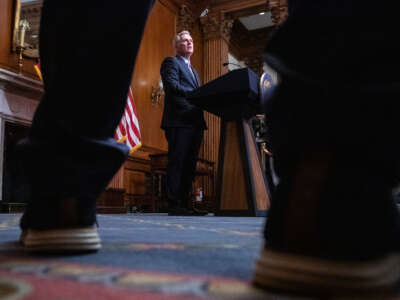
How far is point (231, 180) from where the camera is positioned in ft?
6.80

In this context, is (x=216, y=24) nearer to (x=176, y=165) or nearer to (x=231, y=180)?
(x=176, y=165)

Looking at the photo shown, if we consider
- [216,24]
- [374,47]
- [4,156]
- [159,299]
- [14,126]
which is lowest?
[159,299]

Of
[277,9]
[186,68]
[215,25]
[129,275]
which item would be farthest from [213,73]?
[129,275]

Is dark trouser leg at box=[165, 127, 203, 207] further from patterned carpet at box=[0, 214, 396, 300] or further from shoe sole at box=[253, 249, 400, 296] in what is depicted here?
shoe sole at box=[253, 249, 400, 296]

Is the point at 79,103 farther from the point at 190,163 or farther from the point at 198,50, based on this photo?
the point at 198,50

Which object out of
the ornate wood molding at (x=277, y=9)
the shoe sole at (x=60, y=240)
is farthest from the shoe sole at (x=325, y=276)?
the ornate wood molding at (x=277, y=9)

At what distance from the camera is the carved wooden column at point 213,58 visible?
19.7 feet

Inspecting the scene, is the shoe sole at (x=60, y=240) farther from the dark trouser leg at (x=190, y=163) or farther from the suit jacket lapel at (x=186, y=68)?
the suit jacket lapel at (x=186, y=68)

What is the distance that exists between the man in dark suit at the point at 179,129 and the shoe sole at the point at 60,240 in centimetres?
213

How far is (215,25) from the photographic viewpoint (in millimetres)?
6070

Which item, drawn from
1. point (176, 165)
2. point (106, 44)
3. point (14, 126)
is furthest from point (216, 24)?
point (106, 44)

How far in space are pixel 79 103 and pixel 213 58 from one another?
5.80 metres

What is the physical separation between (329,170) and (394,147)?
49 millimetres

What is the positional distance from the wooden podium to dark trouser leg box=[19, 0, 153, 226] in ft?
5.07
